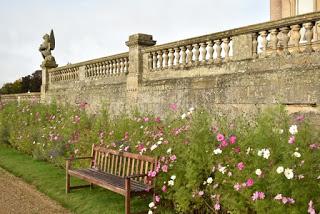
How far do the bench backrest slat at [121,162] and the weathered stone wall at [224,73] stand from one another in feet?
7.28

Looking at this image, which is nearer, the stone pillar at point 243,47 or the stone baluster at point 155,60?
the stone pillar at point 243,47

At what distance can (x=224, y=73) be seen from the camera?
8.19 meters

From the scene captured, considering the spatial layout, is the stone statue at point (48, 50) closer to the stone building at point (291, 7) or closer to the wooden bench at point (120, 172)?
the stone building at point (291, 7)

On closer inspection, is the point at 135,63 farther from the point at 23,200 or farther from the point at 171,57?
the point at 23,200

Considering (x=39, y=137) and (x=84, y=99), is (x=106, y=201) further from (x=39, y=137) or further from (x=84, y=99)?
(x=84, y=99)

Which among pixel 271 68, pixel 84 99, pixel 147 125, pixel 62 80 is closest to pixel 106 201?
pixel 147 125

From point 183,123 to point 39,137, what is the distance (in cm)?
675

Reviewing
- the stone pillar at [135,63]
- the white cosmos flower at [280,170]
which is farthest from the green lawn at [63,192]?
the stone pillar at [135,63]

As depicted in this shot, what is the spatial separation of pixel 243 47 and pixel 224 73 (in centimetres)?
68

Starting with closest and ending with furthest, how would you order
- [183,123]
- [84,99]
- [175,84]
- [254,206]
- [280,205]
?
[280,205] < [254,206] < [183,123] < [175,84] < [84,99]

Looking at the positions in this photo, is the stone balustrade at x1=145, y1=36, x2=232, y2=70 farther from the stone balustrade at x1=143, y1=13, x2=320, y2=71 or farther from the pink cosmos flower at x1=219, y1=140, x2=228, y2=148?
the pink cosmos flower at x1=219, y1=140, x2=228, y2=148

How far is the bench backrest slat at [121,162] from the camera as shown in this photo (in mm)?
5880

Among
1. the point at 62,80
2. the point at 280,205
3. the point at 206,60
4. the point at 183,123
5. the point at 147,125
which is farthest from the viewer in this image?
the point at 62,80

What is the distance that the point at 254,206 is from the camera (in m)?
4.20
